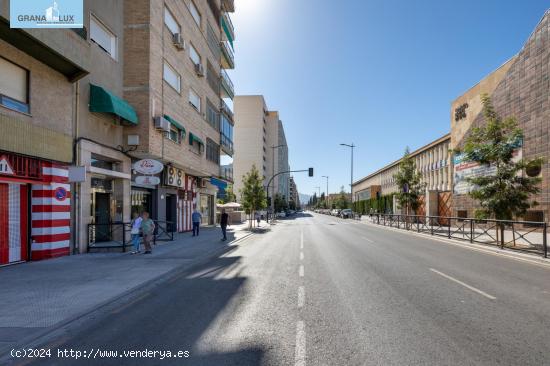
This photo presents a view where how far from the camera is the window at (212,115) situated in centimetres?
2742

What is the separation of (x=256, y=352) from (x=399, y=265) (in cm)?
717

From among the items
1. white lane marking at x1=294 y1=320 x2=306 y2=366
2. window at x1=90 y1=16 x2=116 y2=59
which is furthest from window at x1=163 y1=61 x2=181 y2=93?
white lane marking at x1=294 y1=320 x2=306 y2=366

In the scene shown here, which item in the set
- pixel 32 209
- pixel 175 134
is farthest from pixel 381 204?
pixel 32 209

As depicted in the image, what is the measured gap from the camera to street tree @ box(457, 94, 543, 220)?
14656mm

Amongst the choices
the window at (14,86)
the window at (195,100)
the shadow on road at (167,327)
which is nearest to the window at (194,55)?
the window at (195,100)

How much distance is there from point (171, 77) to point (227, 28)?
55.4ft

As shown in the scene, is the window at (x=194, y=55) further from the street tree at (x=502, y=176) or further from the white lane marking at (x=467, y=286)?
the white lane marking at (x=467, y=286)

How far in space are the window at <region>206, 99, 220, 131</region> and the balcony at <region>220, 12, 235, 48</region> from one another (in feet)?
28.1

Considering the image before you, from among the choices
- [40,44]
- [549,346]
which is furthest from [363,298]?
[40,44]

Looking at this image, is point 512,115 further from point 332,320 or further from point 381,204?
point 381,204

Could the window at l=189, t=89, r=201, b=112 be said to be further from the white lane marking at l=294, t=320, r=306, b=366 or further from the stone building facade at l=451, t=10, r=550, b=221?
the stone building facade at l=451, t=10, r=550, b=221

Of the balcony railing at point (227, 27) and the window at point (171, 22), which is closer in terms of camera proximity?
the window at point (171, 22)

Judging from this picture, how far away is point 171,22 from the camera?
19266mm

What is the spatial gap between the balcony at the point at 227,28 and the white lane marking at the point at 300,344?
3188 centimetres
